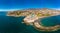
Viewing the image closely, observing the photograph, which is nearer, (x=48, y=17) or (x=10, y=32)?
(x=10, y=32)

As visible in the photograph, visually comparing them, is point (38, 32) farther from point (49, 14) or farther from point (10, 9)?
point (49, 14)

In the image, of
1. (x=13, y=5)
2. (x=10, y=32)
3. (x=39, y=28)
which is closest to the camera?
(x=10, y=32)

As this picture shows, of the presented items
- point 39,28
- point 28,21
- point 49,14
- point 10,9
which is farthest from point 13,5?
point 49,14

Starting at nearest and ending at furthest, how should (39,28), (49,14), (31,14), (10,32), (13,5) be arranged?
(10,32) → (39,28) → (13,5) → (31,14) → (49,14)

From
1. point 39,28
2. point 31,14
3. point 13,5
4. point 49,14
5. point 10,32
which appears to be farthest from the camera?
point 49,14

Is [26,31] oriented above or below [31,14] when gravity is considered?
below

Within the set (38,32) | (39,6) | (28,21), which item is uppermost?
(39,6)

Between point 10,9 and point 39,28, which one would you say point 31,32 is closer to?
point 39,28

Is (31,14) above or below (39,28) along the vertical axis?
above

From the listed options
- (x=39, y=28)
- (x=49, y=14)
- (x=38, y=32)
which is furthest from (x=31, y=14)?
(x=38, y=32)
